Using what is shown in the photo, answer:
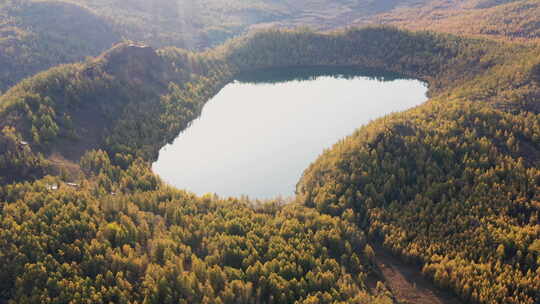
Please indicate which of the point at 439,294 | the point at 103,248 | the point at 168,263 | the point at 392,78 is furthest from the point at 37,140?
the point at 392,78

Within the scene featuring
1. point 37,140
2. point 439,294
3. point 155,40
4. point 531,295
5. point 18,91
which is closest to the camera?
point 531,295

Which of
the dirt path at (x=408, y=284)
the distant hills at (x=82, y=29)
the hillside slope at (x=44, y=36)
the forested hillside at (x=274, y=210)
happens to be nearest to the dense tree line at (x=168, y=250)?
the forested hillside at (x=274, y=210)

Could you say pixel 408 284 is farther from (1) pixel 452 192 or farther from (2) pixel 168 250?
(2) pixel 168 250

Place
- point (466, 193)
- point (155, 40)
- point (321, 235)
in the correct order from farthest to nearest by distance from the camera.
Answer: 1. point (155, 40)
2. point (466, 193)
3. point (321, 235)

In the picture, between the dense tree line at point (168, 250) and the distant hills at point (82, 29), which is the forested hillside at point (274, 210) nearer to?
the dense tree line at point (168, 250)

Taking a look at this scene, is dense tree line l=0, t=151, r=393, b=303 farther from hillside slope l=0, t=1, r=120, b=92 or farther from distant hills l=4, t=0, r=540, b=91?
distant hills l=4, t=0, r=540, b=91

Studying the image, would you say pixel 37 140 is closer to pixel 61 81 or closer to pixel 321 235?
pixel 61 81
